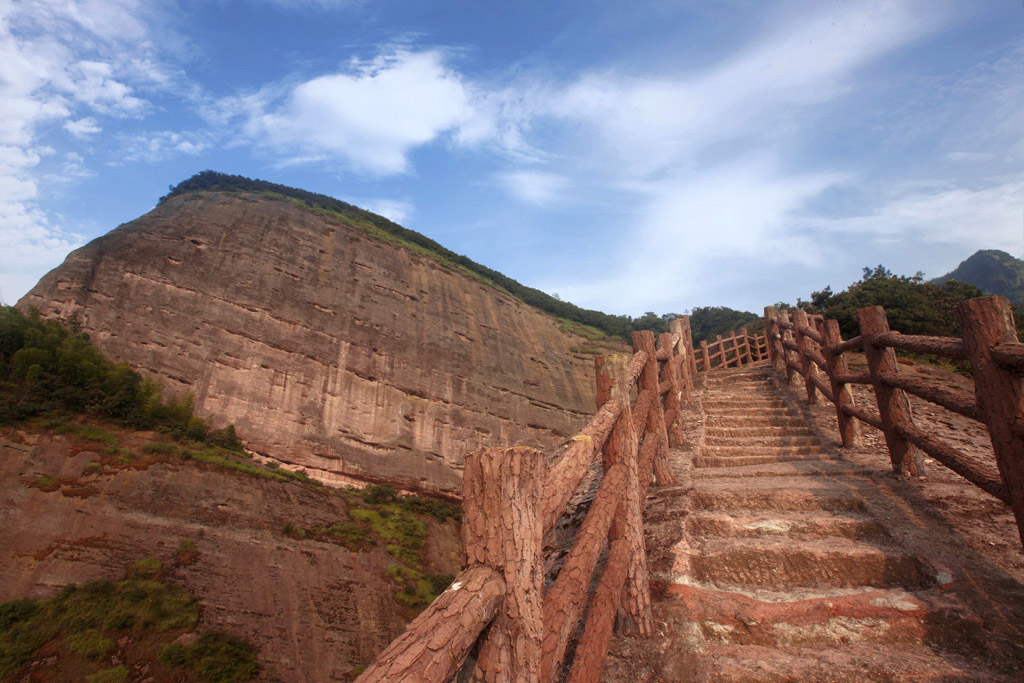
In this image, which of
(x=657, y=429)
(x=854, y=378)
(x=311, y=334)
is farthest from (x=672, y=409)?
(x=311, y=334)

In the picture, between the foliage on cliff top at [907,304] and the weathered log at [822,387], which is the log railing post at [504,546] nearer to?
the weathered log at [822,387]

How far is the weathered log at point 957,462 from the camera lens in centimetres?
269

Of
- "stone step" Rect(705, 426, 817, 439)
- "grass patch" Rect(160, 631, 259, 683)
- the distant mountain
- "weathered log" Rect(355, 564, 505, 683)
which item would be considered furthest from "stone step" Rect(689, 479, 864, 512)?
the distant mountain

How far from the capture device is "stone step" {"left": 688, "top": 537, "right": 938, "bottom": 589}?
9.10ft

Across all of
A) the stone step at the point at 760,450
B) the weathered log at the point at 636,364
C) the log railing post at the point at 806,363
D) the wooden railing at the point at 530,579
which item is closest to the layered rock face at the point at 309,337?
the log railing post at the point at 806,363

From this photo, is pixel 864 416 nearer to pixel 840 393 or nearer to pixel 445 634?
pixel 840 393

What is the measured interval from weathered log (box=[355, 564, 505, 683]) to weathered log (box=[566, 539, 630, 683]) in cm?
98

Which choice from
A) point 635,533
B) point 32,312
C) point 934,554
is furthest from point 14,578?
point 934,554

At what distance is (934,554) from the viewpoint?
2.80m

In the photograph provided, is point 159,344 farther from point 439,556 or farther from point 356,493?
point 439,556

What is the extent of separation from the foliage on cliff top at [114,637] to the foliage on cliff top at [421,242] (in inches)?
866

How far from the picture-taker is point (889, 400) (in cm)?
427

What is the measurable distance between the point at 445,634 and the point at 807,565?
2686 mm

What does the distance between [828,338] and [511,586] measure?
619 cm
